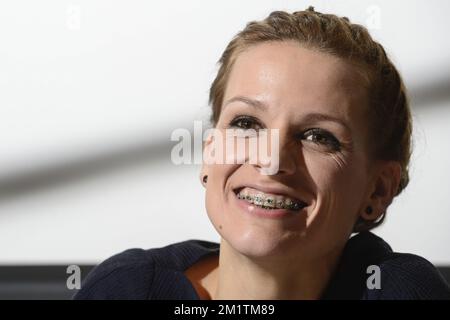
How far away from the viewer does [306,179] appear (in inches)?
35.7

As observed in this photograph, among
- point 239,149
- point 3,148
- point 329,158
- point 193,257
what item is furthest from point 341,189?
point 3,148

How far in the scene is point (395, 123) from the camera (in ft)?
3.32

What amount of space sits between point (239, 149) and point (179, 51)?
0.67 meters

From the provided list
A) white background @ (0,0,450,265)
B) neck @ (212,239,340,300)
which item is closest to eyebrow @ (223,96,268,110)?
neck @ (212,239,340,300)

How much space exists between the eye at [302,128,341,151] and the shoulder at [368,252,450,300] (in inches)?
8.0

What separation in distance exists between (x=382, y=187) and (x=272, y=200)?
0.21m

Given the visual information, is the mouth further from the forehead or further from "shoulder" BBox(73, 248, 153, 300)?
"shoulder" BBox(73, 248, 153, 300)

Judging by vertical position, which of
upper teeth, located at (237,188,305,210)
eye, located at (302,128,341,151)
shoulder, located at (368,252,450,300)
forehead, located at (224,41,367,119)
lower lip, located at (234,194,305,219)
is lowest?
shoulder, located at (368,252,450,300)

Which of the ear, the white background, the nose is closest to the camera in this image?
the nose

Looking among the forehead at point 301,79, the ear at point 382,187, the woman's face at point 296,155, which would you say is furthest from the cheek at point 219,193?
the ear at point 382,187

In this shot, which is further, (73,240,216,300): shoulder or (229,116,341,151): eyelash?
(73,240,216,300): shoulder

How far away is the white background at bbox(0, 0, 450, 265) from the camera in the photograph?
1.51 metres

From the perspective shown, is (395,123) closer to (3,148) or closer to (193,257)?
(193,257)

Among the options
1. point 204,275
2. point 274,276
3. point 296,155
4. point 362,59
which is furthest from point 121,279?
point 362,59
